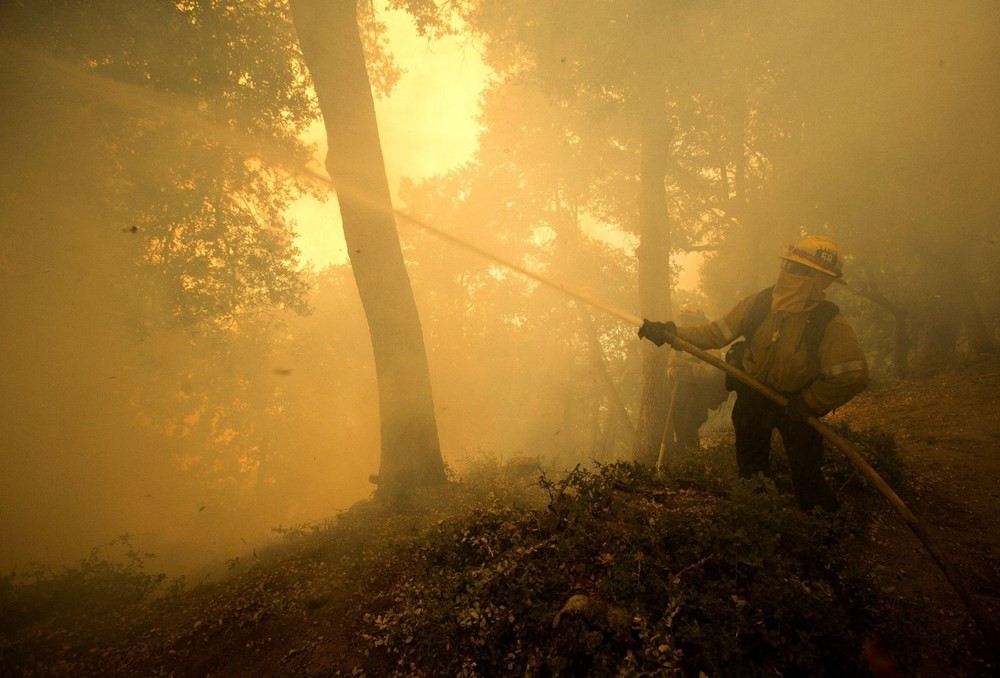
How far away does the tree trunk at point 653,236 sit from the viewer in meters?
9.84

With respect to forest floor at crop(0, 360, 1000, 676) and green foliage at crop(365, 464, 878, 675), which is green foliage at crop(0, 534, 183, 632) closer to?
forest floor at crop(0, 360, 1000, 676)

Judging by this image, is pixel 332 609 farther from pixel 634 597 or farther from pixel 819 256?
pixel 819 256

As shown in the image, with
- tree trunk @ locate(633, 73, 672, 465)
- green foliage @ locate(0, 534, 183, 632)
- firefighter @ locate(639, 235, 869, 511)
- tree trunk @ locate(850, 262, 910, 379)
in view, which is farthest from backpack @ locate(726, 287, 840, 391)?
tree trunk @ locate(850, 262, 910, 379)

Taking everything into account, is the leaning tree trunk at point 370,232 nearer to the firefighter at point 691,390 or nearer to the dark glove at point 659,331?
the dark glove at point 659,331

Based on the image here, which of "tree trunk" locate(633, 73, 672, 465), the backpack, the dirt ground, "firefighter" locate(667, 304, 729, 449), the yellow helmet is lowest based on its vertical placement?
the dirt ground

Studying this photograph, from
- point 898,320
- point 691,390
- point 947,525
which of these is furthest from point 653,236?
point 898,320

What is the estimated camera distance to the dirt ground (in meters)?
2.96

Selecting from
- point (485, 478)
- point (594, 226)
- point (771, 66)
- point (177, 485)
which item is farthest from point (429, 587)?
point (177, 485)

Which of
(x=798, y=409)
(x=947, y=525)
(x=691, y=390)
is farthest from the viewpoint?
(x=691, y=390)

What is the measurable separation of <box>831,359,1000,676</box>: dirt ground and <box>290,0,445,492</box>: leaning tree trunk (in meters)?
6.29

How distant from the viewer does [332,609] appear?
358 cm

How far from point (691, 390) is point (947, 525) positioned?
4807mm

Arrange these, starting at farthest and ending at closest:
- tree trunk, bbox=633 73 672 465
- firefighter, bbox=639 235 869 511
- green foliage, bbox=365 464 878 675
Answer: tree trunk, bbox=633 73 672 465 → firefighter, bbox=639 235 869 511 → green foliage, bbox=365 464 878 675

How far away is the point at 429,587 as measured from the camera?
3348mm
